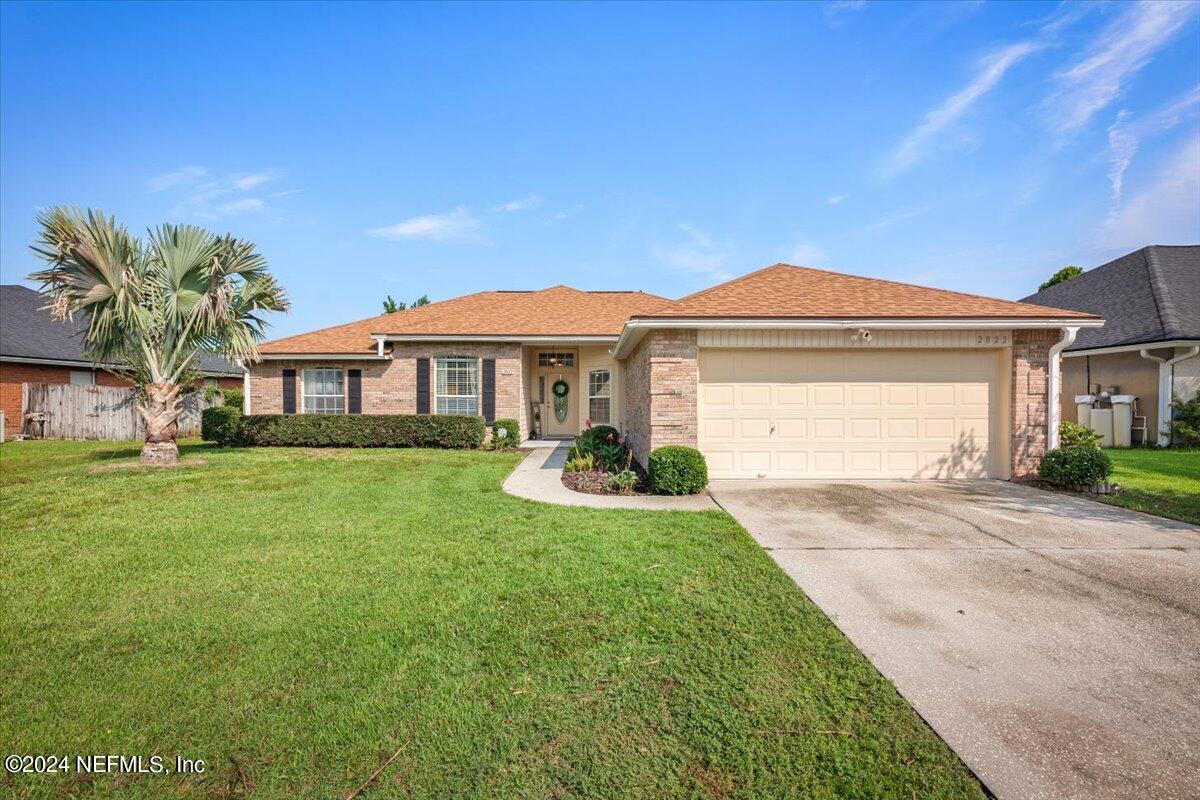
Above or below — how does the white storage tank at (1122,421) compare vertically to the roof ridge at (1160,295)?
below

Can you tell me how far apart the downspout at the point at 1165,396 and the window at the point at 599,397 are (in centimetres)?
1515

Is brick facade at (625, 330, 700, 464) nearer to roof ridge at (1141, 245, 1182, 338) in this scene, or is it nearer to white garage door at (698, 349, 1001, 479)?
white garage door at (698, 349, 1001, 479)

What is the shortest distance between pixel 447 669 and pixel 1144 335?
65.5 ft

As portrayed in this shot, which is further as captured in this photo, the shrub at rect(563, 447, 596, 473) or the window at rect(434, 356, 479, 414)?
the window at rect(434, 356, 479, 414)

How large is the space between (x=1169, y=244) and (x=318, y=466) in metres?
27.2

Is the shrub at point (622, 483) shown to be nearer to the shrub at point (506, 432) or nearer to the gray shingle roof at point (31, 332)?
the shrub at point (506, 432)

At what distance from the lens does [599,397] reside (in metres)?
15.9

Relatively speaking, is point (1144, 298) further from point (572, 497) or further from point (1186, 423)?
point (572, 497)

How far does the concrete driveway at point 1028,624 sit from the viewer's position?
88.7 inches

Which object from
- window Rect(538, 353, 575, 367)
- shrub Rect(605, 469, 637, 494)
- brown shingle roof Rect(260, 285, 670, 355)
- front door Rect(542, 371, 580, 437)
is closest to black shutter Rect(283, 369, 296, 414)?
brown shingle roof Rect(260, 285, 670, 355)

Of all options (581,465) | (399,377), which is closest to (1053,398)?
(581,465)

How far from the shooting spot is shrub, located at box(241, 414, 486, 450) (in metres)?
13.9

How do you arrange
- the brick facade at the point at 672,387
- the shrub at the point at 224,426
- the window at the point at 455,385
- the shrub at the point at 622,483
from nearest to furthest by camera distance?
the shrub at the point at 622,483
the brick facade at the point at 672,387
the shrub at the point at 224,426
the window at the point at 455,385

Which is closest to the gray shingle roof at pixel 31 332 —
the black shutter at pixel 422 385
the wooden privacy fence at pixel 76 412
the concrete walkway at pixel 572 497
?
the wooden privacy fence at pixel 76 412
